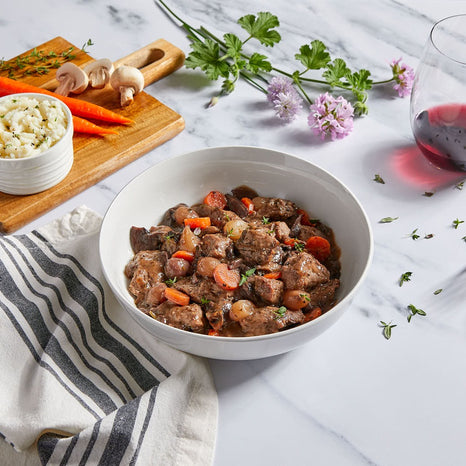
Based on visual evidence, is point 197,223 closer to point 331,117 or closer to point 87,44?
point 331,117

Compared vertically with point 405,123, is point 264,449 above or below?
below

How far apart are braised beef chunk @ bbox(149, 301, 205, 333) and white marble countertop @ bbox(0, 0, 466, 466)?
20 centimetres

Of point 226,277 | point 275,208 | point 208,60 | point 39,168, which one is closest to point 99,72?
point 208,60

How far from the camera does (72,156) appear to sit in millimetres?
2730

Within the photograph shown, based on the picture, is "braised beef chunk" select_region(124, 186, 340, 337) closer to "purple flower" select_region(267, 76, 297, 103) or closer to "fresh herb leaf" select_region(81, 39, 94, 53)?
"purple flower" select_region(267, 76, 297, 103)

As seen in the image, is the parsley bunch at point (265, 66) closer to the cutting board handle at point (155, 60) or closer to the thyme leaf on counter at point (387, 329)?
the cutting board handle at point (155, 60)

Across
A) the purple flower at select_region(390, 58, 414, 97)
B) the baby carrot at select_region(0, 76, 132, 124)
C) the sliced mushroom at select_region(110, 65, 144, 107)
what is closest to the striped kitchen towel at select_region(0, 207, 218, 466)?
the baby carrot at select_region(0, 76, 132, 124)

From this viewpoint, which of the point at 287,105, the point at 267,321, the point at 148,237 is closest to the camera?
the point at 267,321

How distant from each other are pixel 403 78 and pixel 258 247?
158 cm

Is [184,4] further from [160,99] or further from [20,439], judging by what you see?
[20,439]

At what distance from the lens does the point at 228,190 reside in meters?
2.49

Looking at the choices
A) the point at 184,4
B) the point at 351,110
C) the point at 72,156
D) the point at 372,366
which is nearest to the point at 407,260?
the point at 372,366

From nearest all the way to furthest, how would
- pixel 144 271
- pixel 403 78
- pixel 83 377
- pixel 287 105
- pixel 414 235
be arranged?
pixel 83 377
pixel 144 271
pixel 414 235
pixel 287 105
pixel 403 78

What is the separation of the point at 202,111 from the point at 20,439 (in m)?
1.88
